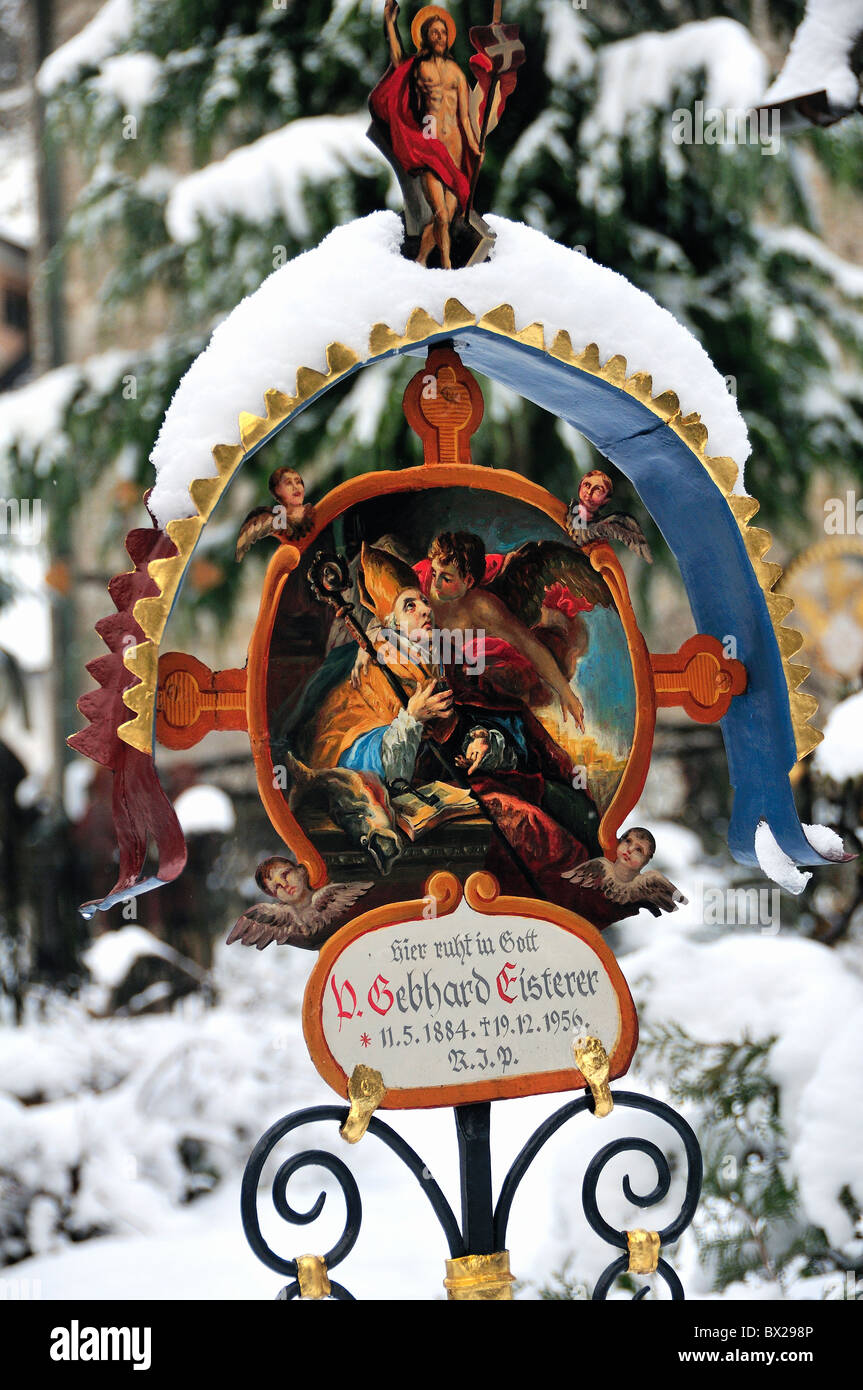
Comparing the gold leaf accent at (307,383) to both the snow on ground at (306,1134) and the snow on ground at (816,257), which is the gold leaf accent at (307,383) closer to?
the snow on ground at (306,1134)

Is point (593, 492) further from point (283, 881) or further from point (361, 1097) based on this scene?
point (361, 1097)

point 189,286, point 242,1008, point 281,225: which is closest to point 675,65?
point 281,225

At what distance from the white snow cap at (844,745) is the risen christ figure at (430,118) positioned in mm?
1591

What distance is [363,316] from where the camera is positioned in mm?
1621

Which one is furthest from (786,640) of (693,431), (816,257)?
(816,257)

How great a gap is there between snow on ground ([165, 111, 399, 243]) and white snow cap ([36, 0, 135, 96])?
3.16 ft

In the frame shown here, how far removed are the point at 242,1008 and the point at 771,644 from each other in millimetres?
2741

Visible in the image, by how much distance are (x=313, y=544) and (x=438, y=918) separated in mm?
489

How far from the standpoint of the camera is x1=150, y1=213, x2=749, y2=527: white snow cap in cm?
160

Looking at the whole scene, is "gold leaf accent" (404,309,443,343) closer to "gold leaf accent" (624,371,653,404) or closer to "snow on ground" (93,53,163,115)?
"gold leaf accent" (624,371,653,404)

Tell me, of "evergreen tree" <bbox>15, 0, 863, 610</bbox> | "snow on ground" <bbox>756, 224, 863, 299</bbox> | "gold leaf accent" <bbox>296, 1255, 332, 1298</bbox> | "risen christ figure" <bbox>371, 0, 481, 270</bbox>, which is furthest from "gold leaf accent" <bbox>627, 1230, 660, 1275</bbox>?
"snow on ground" <bbox>756, 224, 863, 299</bbox>
